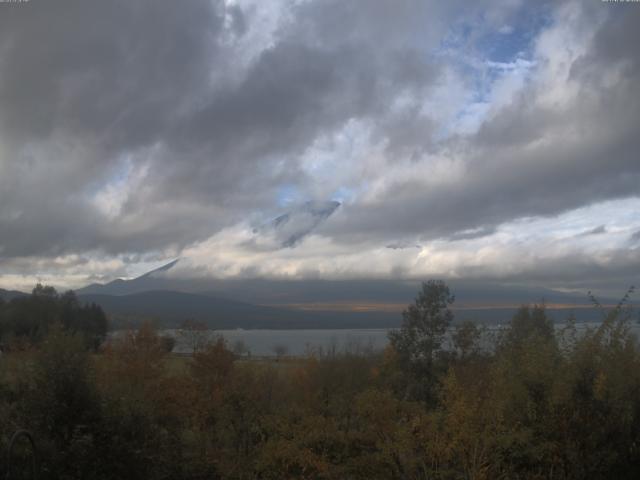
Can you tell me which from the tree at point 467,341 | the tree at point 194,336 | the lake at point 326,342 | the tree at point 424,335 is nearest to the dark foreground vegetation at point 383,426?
the lake at point 326,342

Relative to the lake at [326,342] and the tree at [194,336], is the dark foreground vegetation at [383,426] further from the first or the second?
the tree at [194,336]

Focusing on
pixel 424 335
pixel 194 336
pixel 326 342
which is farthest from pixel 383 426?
pixel 326 342

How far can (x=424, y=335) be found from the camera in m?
37.9

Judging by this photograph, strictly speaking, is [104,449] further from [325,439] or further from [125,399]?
[325,439]

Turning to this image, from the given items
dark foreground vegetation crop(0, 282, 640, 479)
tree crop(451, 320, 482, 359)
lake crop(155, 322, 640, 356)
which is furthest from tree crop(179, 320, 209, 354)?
tree crop(451, 320, 482, 359)

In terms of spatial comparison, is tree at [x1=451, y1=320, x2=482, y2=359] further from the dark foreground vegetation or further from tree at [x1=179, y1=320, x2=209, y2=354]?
the dark foreground vegetation

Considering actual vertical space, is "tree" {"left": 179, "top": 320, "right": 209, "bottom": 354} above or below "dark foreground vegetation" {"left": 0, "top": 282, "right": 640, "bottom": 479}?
above

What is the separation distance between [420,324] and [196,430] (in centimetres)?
2400

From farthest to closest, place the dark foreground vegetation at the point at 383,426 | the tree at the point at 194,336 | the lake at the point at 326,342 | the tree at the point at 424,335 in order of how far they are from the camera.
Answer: the tree at the point at 424,335 < the lake at the point at 326,342 < the tree at the point at 194,336 < the dark foreground vegetation at the point at 383,426

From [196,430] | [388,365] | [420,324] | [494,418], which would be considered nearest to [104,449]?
[196,430]

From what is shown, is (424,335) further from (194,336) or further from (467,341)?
(194,336)

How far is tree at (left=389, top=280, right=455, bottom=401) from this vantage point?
36.0 metres

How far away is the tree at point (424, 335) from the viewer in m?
36.0

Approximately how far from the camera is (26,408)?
1077cm
